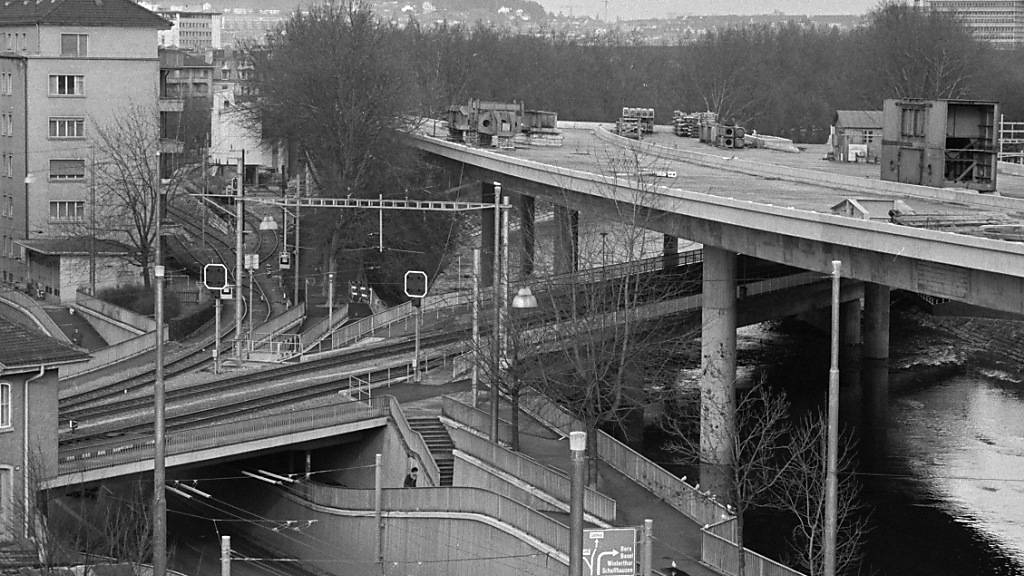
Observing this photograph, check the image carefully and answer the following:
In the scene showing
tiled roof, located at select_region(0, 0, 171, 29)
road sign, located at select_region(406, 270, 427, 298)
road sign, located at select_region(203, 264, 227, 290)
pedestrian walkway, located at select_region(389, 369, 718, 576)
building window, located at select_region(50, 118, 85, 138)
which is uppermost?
tiled roof, located at select_region(0, 0, 171, 29)

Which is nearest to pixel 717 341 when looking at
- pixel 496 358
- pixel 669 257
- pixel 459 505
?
pixel 496 358

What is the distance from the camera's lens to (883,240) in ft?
154

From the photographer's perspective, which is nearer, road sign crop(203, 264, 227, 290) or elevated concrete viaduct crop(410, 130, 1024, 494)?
elevated concrete viaduct crop(410, 130, 1024, 494)

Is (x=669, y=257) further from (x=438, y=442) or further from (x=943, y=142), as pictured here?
(x=438, y=442)

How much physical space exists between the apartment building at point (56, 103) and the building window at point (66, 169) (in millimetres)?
47

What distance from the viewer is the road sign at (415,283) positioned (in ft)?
208

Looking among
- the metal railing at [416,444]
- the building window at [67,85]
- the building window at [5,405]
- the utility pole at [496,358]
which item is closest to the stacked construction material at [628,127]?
the building window at [67,85]

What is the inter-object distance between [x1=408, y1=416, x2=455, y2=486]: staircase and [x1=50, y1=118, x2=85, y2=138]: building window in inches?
1626

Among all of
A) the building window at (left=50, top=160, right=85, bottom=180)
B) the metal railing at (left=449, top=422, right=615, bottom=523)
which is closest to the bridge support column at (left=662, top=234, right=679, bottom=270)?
the building window at (left=50, top=160, right=85, bottom=180)

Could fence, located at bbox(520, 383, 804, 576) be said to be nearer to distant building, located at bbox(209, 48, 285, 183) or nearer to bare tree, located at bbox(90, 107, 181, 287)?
bare tree, located at bbox(90, 107, 181, 287)

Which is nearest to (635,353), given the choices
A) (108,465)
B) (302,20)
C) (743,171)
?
(108,465)

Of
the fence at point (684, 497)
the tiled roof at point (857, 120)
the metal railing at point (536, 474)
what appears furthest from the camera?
the tiled roof at point (857, 120)

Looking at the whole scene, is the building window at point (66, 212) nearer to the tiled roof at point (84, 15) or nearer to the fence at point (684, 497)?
the tiled roof at point (84, 15)

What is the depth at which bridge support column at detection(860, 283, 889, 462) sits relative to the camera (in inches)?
2835
